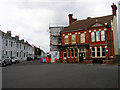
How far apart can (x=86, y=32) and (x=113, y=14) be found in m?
7.40

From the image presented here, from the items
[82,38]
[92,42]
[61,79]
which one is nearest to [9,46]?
[82,38]

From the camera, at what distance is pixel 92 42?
3041cm

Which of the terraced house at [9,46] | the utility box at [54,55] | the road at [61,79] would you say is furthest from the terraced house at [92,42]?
the road at [61,79]

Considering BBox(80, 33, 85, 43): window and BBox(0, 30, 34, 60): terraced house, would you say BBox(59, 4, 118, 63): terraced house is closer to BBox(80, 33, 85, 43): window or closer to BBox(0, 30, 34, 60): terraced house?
BBox(80, 33, 85, 43): window

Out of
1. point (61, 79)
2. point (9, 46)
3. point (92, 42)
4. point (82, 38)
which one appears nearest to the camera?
point (61, 79)

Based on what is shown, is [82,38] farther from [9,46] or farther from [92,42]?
[9,46]

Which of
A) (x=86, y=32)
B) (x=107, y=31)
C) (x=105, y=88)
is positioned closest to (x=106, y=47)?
(x=107, y=31)

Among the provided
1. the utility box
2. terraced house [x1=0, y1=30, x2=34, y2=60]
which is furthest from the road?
the utility box

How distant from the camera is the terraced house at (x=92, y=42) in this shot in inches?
1131

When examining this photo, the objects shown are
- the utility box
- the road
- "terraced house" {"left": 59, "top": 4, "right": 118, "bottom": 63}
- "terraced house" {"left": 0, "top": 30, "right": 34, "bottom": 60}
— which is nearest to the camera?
the road

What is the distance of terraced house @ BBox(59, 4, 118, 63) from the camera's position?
28.7m

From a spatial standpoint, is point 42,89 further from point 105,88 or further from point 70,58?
point 70,58

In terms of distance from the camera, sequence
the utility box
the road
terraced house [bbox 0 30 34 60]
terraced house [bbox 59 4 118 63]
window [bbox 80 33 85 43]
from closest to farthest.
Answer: the road < terraced house [bbox 59 4 118 63] < window [bbox 80 33 85 43] < terraced house [bbox 0 30 34 60] < the utility box

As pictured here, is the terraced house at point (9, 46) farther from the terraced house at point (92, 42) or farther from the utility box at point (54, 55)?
the terraced house at point (92, 42)
